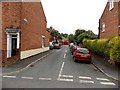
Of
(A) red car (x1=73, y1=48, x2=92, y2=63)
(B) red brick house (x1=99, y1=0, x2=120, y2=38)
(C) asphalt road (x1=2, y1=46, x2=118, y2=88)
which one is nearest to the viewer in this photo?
(C) asphalt road (x1=2, y1=46, x2=118, y2=88)

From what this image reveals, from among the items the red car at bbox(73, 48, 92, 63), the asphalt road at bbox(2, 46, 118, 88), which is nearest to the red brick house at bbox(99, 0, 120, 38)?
the red car at bbox(73, 48, 92, 63)

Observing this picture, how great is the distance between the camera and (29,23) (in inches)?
922

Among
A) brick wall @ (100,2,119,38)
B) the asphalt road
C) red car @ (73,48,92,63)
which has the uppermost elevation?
brick wall @ (100,2,119,38)

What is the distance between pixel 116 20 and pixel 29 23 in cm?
948

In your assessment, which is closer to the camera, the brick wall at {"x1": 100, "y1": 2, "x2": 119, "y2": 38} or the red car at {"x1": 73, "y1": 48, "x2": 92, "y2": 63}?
the red car at {"x1": 73, "y1": 48, "x2": 92, "y2": 63}

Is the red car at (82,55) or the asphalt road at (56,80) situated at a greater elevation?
the red car at (82,55)

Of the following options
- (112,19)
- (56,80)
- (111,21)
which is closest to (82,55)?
(112,19)

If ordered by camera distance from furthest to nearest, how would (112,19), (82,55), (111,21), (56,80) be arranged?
(111,21), (112,19), (82,55), (56,80)

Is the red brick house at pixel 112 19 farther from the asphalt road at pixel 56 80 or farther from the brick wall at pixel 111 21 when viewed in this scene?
the asphalt road at pixel 56 80

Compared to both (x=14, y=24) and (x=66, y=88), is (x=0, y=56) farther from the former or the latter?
(x=66, y=88)

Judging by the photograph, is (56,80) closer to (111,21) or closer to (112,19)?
(112,19)

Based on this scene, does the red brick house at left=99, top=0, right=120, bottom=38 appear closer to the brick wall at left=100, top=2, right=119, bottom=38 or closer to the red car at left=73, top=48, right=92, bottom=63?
the brick wall at left=100, top=2, right=119, bottom=38

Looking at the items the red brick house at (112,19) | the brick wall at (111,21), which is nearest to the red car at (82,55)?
the red brick house at (112,19)

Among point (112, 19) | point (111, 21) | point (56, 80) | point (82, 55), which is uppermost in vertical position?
point (112, 19)
